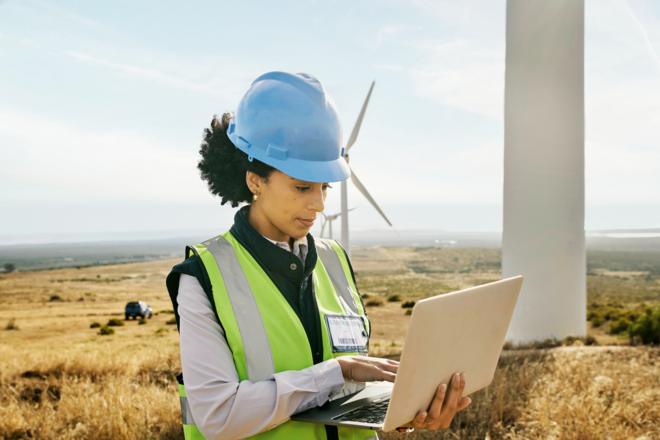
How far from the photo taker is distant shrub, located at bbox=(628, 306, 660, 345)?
11.9 metres

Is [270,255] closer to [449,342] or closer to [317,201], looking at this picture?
[317,201]

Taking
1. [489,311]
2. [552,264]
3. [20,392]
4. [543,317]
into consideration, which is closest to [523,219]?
[552,264]

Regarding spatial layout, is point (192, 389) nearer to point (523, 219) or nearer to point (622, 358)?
point (622, 358)

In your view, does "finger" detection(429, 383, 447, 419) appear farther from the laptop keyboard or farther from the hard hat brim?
the hard hat brim

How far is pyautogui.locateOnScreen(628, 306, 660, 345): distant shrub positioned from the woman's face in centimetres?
1130

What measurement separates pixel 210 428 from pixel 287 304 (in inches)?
18.7

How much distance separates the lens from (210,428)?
2.02 metres

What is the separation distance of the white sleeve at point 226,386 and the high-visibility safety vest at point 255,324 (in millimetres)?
52

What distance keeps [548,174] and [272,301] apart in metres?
11.3

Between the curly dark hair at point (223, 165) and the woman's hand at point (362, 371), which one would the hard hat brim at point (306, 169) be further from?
the woman's hand at point (362, 371)

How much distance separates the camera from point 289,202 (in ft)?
7.34

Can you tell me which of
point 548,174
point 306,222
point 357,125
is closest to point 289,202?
point 306,222

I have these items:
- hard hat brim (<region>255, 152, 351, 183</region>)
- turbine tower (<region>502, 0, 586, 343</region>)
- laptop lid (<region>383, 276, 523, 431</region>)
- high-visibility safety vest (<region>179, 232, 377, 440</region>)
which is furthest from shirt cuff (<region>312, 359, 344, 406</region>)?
turbine tower (<region>502, 0, 586, 343</region>)

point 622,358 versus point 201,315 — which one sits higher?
point 201,315
